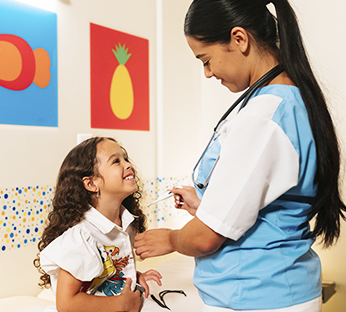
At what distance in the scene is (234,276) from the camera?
31.3 inches

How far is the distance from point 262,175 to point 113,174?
787 mm

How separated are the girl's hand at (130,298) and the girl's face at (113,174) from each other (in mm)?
333

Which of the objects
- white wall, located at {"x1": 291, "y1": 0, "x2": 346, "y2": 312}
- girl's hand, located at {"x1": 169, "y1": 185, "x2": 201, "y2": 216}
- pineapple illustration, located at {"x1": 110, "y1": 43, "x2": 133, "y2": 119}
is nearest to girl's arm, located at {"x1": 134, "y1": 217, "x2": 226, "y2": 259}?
girl's hand, located at {"x1": 169, "y1": 185, "x2": 201, "y2": 216}

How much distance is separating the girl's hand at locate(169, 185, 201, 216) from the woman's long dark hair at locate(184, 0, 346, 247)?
30 cm

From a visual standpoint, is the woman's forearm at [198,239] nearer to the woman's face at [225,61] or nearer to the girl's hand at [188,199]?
the girl's hand at [188,199]

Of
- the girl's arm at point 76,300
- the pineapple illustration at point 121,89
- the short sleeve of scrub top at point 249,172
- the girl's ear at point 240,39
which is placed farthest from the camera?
the pineapple illustration at point 121,89

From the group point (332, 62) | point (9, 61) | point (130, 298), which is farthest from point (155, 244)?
point (332, 62)

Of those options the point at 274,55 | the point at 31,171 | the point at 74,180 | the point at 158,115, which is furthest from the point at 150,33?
the point at 274,55

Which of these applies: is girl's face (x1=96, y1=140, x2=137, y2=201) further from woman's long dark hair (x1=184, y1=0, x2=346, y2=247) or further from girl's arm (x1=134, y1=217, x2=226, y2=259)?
woman's long dark hair (x1=184, y1=0, x2=346, y2=247)

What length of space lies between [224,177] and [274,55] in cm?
35

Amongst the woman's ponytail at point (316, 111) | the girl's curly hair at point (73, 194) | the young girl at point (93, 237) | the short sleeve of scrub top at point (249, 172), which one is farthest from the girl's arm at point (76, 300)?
the woman's ponytail at point (316, 111)

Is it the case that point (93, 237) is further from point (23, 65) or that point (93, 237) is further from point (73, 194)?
point (23, 65)

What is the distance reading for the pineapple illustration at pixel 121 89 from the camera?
2460 millimetres

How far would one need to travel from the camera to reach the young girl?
116 cm
